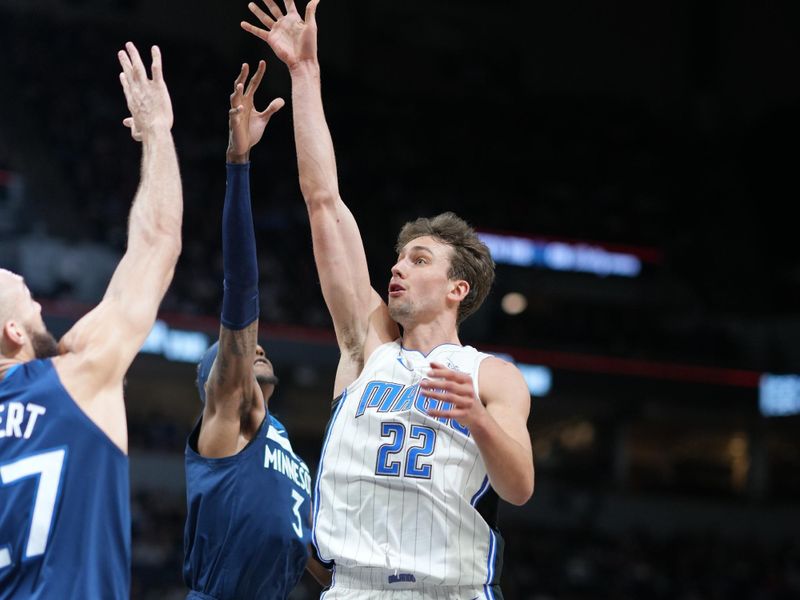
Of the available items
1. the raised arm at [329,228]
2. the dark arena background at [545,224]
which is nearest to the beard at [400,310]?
the raised arm at [329,228]

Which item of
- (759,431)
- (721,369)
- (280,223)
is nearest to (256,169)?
(280,223)

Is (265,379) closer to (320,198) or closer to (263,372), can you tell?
(263,372)

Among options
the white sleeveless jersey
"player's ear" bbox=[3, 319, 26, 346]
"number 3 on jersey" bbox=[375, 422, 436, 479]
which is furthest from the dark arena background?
"player's ear" bbox=[3, 319, 26, 346]

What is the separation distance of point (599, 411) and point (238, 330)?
20.3m

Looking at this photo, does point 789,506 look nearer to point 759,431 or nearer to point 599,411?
point 759,431

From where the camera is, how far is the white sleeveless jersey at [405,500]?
407cm

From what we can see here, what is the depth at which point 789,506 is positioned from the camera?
2227cm

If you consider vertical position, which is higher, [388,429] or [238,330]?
[238,330]

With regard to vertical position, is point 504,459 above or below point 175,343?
below

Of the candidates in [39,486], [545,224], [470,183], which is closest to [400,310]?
Result: [39,486]

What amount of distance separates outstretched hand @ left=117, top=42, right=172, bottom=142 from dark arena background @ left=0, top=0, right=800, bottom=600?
12.6 m

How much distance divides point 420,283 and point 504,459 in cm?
107

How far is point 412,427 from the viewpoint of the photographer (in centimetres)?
424

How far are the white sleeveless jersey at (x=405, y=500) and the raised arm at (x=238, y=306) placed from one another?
0.77 metres
